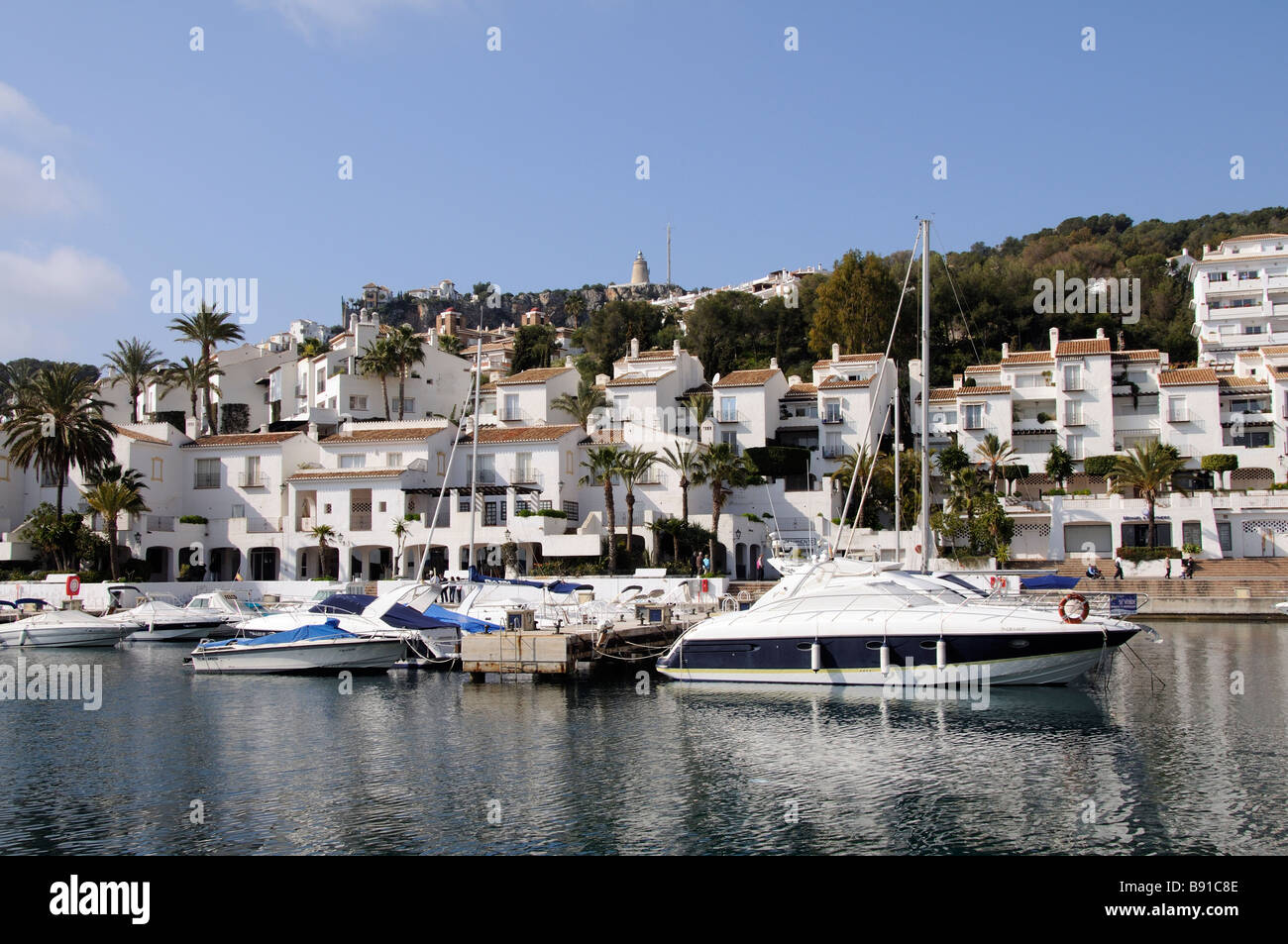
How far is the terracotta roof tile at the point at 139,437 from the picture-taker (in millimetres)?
66125

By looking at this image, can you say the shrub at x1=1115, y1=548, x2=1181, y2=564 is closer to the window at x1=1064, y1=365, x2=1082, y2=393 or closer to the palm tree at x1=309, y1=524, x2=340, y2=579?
the window at x1=1064, y1=365, x2=1082, y2=393

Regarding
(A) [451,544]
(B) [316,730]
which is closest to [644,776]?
(B) [316,730]

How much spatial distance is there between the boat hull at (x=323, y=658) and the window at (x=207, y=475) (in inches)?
1318

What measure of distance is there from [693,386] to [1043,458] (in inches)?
1033

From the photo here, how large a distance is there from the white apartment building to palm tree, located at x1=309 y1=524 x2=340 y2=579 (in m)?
71.8

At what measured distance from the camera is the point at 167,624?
50750mm

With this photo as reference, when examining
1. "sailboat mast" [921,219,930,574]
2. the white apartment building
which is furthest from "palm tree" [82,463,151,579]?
the white apartment building

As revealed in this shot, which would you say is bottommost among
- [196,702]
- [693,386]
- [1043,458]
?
[196,702]

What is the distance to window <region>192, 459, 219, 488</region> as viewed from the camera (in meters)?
69.0

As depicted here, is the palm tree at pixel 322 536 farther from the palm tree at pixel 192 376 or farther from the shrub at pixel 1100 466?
the shrub at pixel 1100 466

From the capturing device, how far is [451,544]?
60.8 metres

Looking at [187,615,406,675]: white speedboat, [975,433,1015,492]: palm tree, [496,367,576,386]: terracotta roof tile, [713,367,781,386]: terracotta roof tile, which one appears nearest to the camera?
[187,615,406,675]: white speedboat

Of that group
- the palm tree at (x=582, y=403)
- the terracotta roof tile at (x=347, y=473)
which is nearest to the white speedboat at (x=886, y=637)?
the terracotta roof tile at (x=347, y=473)
